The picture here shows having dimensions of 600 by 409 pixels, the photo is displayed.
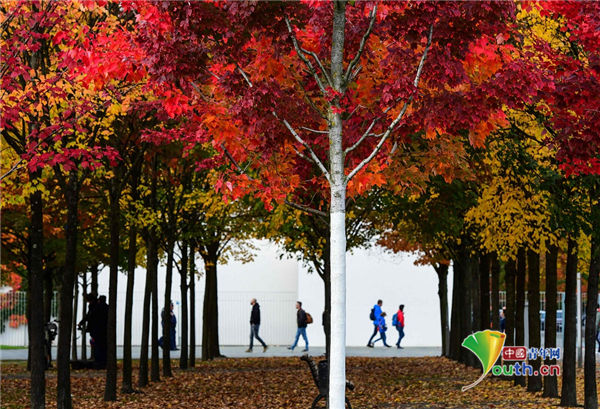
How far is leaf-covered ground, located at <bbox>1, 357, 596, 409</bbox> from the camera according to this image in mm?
18000

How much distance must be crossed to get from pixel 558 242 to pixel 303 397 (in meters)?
5.53

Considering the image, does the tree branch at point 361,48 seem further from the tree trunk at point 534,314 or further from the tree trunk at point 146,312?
the tree trunk at point 146,312

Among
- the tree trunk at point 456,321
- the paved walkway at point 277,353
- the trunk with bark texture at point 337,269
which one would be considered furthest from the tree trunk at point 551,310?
the paved walkway at point 277,353

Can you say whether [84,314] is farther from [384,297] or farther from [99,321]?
[384,297]

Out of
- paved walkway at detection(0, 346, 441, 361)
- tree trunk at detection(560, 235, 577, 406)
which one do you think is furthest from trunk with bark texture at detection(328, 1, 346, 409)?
paved walkway at detection(0, 346, 441, 361)

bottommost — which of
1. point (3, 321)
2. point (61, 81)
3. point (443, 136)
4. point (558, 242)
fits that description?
point (3, 321)

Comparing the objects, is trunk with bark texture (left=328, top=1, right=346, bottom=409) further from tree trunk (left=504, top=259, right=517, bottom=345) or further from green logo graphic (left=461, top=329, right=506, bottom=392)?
green logo graphic (left=461, top=329, right=506, bottom=392)

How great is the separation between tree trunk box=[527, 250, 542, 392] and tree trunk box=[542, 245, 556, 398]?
395 mm

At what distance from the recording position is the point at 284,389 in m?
21.0

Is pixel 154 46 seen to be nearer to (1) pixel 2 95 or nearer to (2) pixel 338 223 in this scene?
(2) pixel 338 223

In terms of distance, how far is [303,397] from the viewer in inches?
753

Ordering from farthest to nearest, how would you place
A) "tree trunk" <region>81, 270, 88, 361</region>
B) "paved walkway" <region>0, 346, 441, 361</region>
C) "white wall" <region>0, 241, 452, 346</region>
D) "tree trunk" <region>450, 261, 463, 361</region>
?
"white wall" <region>0, 241, 452, 346</region>
"paved walkway" <region>0, 346, 441, 361</region>
"tree trunk" <region>450, 261, 463, 361</region>
"tree trunk" <region>81, 270, 88, 361</region>

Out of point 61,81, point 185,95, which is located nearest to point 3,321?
point 61,81

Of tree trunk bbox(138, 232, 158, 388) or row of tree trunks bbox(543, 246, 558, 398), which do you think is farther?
tree trunk bbox(138, 232, 158, 388)
